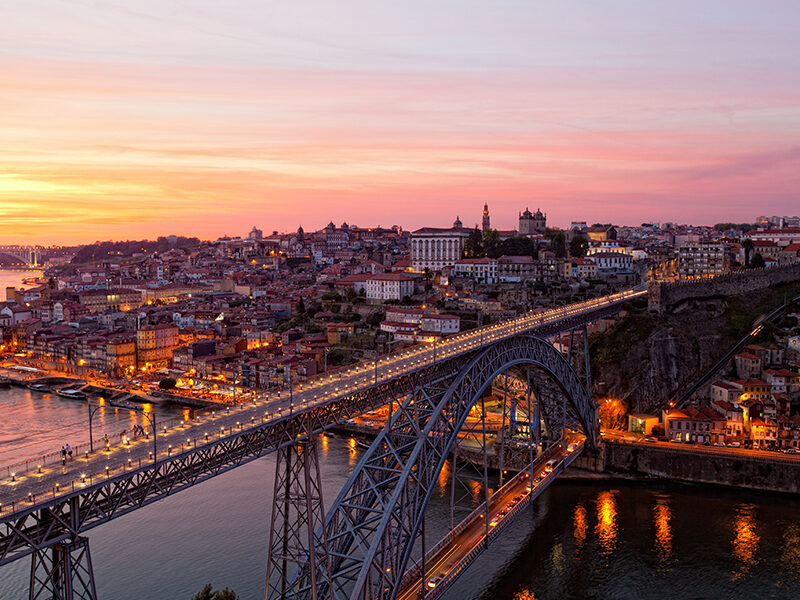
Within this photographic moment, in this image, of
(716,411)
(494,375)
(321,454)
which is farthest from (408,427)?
(716,411)

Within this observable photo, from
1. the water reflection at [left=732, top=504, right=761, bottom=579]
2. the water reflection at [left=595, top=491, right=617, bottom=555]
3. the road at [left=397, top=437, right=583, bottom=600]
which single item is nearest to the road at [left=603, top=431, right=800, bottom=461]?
the water reflection at [left=732, top=504, right=761, bottom=579]

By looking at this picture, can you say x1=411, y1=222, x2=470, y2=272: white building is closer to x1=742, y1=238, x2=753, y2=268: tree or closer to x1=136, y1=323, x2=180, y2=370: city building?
x1=742, y1=238, x2=753, y2=268: tree

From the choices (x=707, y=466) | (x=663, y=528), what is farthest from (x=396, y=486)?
(x=707, y=466)

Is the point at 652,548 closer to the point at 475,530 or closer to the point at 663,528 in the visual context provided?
the point at 663,528

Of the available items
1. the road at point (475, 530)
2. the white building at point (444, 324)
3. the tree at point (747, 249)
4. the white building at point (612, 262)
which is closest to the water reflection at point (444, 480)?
the road at point (475, 530)

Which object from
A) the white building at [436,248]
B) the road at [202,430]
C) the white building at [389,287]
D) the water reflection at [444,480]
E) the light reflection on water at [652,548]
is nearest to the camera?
the road at [202,430]

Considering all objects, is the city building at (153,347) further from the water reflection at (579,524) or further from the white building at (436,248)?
the water reflection at (579,524)
